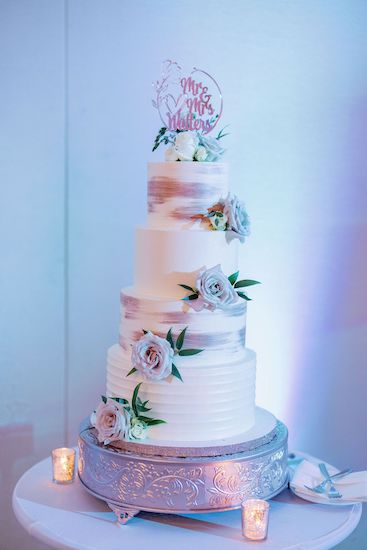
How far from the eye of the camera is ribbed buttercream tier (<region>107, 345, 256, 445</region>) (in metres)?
2.56

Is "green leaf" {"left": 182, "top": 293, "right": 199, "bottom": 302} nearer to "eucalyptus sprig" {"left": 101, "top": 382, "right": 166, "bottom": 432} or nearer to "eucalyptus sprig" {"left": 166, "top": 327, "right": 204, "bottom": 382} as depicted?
"eucalyptus sprig" {"left": 166, "top": 327, "right": 204, "bottom": 382}

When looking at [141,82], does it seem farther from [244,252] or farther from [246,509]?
[246,509]

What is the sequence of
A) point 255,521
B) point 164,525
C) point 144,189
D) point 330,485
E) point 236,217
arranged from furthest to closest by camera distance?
point 144,189
point 330,485
point 236,217
point 164,525
point 255,521

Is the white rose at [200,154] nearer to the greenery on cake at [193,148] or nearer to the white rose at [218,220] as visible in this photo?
the greenery on cake at [193,148]

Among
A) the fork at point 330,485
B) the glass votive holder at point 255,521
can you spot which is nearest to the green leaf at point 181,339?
the glass votive holder at point 255,521

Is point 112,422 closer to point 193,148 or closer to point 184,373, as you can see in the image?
point 184,373

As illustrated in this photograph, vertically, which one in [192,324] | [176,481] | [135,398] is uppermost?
[192,324]

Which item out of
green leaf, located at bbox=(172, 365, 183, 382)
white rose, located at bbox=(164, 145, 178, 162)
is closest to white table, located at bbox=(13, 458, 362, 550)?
green leaf, located at bbox=(172, 365, 183, 382)

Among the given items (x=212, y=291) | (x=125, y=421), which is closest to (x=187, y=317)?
(x=212, y=291)

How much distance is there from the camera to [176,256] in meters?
2.61

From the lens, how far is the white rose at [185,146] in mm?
2650

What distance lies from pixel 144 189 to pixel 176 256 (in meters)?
1.13

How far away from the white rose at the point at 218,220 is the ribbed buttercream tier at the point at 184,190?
0.04 m

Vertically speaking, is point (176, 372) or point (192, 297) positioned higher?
point (192, 297)
